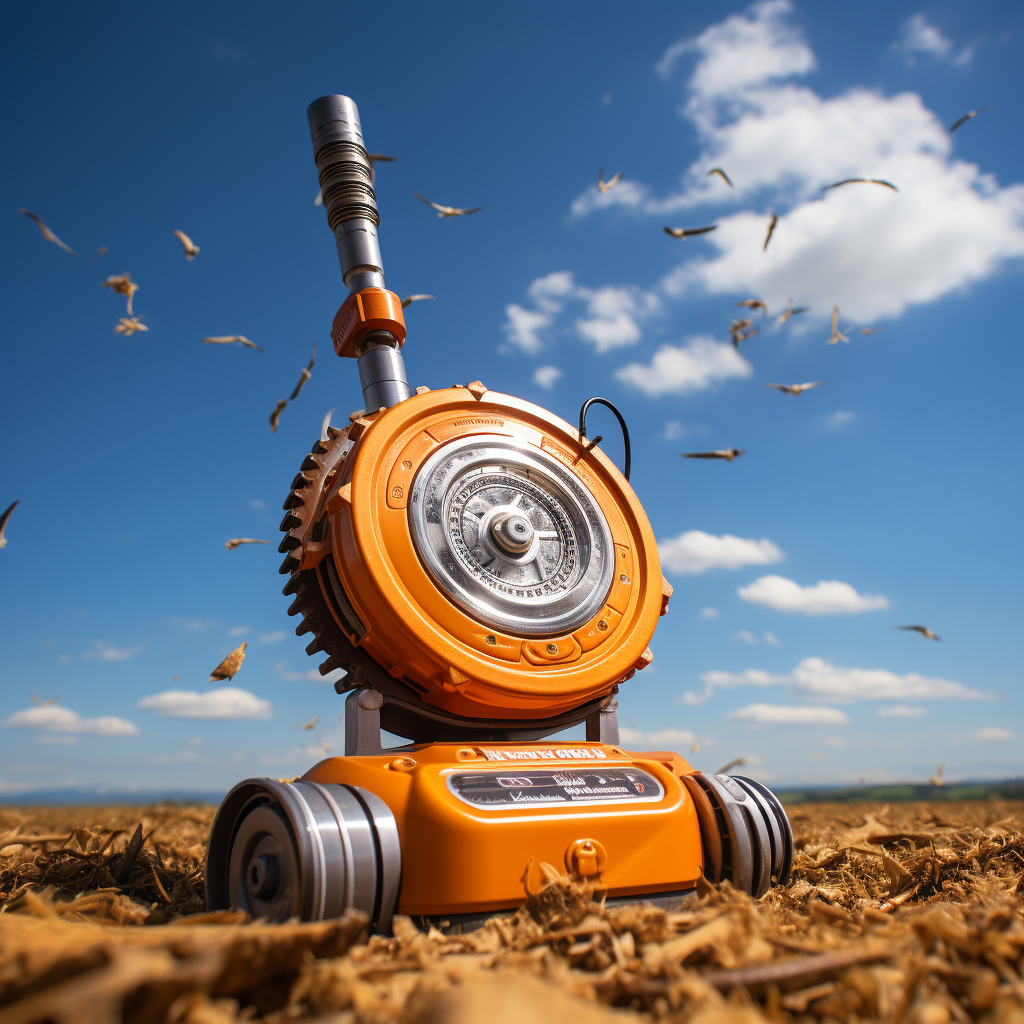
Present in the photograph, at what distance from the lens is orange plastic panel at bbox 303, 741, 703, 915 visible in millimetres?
1913

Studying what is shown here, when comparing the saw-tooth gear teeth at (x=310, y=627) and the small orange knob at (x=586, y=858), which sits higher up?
the saw-tooth gear teeth at (x=310, y=627)

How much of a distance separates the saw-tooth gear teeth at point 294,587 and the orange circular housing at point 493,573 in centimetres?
21

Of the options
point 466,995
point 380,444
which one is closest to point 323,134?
point 380,444

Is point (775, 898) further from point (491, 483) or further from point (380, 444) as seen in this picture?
point (380, 444)

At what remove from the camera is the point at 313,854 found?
1743mm

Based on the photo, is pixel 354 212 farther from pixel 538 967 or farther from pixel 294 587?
pixel 538 967

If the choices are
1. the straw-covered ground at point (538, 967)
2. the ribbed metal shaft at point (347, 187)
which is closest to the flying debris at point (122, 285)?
the ribbed metal shaft at point (347, 187)

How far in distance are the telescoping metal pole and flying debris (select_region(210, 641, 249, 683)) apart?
111cm

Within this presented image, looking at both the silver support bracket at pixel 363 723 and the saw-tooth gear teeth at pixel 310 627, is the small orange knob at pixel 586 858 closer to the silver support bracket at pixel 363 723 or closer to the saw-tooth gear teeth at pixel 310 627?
the silver support bracket at pixel 363 723

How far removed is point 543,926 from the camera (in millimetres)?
1792

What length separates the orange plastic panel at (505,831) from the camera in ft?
6.28

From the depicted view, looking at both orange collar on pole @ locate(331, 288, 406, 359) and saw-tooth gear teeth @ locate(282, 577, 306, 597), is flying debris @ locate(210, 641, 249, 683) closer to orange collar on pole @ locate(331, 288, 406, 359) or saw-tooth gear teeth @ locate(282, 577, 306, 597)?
saw-tooth gear teeth @ locate(282, 577, 306, 597)

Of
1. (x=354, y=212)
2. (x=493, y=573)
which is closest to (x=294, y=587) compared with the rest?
(x=493, y=573)

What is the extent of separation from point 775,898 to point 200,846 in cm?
277
